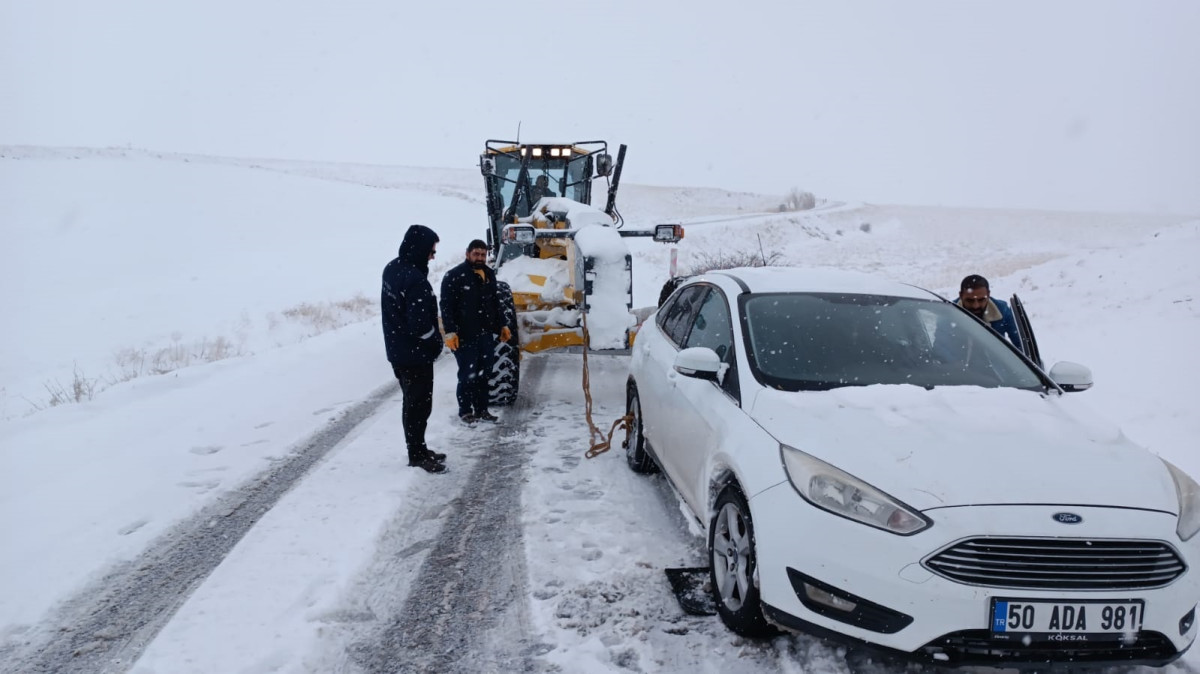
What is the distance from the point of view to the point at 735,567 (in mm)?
3285

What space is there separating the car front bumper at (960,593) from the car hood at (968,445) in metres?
0.08

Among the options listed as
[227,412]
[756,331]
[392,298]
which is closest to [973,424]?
[756,331]

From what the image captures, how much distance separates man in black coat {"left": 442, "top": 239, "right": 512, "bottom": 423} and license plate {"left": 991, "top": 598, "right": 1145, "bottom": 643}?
16.6 ft

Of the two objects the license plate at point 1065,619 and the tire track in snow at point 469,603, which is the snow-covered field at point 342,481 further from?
the license plate at point 1065,619

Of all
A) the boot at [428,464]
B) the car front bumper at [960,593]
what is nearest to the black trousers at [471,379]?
the boot at [428,464]

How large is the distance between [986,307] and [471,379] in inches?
176

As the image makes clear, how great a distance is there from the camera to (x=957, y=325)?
417cm

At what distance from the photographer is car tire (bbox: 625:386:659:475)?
5.43m

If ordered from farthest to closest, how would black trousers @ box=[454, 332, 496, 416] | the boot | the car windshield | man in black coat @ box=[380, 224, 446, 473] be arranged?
black trousers @ box=[454, 332, 496, 416]
the boot
man in black coat @ box=[380, 224, 446, 473]
the car windshield

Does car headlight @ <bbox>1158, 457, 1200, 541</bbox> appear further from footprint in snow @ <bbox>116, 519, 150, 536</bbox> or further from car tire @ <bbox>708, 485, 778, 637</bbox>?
footprint in snow @ <bbox>116, 519, 150, 536</bbox>

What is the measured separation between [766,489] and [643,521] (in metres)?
1.74

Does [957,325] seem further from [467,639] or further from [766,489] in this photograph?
[467,639]

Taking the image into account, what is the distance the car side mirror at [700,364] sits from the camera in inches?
146

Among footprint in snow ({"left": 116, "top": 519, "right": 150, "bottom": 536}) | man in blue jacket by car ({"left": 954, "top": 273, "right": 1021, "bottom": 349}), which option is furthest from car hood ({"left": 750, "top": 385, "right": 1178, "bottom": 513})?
footprint in snow ({"left": 116, "top": 519, "right": 150, "bottom": 536})
